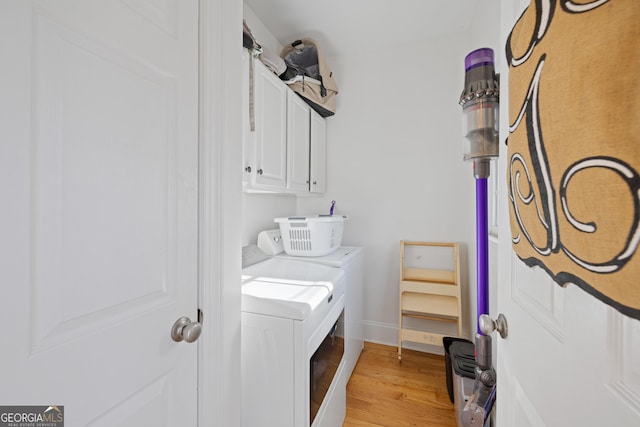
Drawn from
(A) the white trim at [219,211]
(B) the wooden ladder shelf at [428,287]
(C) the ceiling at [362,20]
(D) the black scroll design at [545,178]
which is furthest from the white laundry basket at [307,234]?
(C) the ceiling at [362,20]

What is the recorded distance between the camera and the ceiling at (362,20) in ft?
5.77

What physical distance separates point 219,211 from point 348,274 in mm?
1140

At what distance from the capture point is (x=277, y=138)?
5.23 ft

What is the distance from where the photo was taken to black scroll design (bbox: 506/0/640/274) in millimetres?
252

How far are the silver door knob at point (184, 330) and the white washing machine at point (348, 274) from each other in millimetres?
1022

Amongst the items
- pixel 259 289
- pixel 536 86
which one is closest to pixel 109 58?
pixel 536 86

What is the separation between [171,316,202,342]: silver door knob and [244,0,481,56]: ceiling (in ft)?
7.04

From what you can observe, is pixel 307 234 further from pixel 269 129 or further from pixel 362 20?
pixel 362 20

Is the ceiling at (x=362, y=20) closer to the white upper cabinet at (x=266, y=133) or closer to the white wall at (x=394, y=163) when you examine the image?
the white wall at (x=394, y=163)

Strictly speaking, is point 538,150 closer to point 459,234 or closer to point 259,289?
point 259,289

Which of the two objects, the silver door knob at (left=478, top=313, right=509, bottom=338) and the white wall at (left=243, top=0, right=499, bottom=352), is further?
the white wall at (left=243, top=0, right=499, bottom=352)

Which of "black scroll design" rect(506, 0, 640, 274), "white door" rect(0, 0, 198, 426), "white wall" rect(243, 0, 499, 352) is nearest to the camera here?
"black scroll design" rect(506, 0, 640, 274)

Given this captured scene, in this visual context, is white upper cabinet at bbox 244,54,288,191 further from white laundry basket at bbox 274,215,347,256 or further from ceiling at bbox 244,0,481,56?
ceiling at bbox 244,0,481,56

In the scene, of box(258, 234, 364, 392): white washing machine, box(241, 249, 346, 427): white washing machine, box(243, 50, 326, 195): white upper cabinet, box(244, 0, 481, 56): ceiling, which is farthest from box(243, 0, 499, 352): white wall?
box(241, 249, 346, 427): white washing machine
